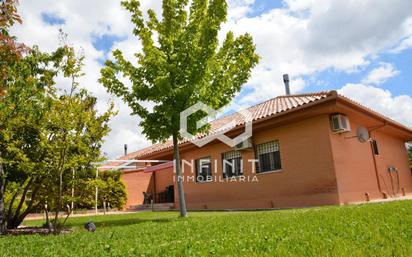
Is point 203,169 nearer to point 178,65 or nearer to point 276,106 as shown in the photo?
point 276,106

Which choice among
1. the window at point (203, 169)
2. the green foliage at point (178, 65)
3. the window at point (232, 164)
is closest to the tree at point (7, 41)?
the green foliage at point (178, 65)

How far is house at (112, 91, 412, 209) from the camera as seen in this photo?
48.6 feet

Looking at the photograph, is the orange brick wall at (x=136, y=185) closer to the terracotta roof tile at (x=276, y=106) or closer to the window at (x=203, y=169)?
the terracotta roof tile at (x=276, y=106)

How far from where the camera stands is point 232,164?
1938 cm

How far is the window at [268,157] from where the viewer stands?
55.6 ft

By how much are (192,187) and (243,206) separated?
17.1 ft

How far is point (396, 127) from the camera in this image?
19875 mm

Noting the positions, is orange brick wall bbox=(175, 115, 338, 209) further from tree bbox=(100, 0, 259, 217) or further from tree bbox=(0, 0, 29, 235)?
tree bbox=(0, 0, 29, 235)

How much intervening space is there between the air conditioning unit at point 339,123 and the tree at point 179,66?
4.71 m

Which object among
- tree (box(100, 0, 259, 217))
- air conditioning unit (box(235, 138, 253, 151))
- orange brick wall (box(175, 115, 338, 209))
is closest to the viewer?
tree (box(100, 0, 259, 217))

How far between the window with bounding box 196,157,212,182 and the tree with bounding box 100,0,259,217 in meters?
7.86

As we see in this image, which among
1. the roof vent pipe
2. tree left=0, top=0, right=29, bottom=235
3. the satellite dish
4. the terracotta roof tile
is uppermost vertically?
the roof vent pipe

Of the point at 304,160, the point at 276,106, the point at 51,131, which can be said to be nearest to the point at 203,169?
the point at 276,106

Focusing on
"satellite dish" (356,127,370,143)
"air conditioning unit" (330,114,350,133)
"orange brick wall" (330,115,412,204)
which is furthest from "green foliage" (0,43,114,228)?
"satellite dish" (356,127,370,143)
